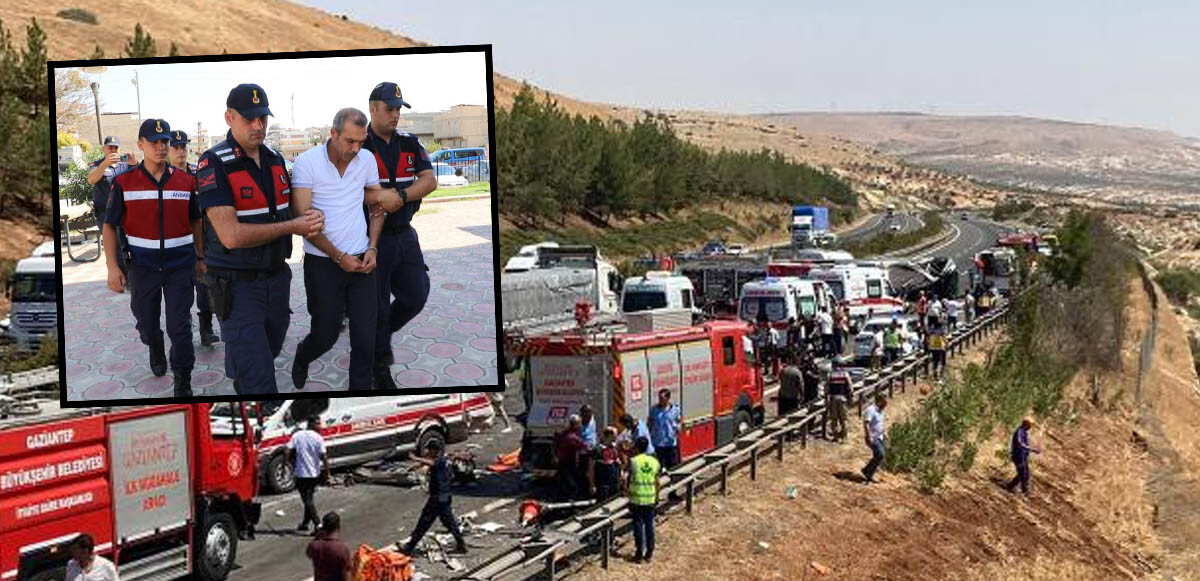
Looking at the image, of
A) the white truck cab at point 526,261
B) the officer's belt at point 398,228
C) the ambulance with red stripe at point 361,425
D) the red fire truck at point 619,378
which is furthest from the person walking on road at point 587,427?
the white truck cab at point 526,261

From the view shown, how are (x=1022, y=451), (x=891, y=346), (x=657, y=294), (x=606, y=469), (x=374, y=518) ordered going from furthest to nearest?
(x=891, y=346) → (x=657, y=294) → (x=1022, y=451) → (x=374, y=518) → (x=606, y=469)

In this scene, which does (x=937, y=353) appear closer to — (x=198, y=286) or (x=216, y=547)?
(x=216, y=547)

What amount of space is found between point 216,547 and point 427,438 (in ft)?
24.2

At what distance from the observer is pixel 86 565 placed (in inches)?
444

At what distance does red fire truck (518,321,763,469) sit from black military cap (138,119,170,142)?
1143 centimetres

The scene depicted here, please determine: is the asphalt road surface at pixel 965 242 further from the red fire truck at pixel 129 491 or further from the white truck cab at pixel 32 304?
the red fire truck at pixel 129 491

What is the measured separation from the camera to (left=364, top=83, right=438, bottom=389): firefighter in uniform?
8.65m

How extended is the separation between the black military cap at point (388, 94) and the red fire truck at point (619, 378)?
11060 millimetres

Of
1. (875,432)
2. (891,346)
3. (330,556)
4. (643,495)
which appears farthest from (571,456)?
(891,346)

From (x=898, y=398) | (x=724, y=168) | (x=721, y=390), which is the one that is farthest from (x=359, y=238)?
(x=724, y=168)

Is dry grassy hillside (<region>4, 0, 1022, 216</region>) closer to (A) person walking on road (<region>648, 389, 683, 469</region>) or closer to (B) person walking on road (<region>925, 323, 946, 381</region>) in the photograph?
(B) person walking on road (<region>925, 323, 946, 381</region>)

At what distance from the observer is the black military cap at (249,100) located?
27.3ft

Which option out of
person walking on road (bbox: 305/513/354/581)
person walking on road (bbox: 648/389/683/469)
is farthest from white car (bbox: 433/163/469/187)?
person walking on road (bbox: 648/389/683/469)

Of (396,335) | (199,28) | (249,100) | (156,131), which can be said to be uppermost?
(199,28)
